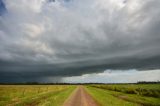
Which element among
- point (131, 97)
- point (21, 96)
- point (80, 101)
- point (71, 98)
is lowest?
point (80, 101)

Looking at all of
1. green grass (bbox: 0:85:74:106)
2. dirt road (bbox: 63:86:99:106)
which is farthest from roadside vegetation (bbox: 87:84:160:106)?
green grass (bbox: 0:85:74:106)

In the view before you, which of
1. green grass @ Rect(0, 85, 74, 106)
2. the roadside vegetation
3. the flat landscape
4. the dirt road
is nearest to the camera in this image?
the dirt road

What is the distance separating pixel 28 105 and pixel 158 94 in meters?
36.3

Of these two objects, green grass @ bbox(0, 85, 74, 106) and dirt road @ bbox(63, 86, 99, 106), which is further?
green grass @ bbox(0, 85, 74, 106)

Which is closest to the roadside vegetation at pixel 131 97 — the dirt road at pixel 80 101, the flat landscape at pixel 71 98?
the flat landscape at pixel 71 98

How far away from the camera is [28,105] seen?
2636cm

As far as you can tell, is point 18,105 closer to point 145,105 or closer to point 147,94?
point 145,105

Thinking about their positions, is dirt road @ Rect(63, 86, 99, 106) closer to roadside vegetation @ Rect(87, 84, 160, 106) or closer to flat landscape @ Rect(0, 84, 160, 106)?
flat landscape @ Rect(0, 84, 160, 106)

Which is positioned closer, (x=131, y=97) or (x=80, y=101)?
(x=80, y=101)

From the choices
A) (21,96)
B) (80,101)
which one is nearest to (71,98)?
(80,101)

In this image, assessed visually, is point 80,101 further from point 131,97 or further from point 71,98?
point 131,97

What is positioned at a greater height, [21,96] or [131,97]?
[21,96]

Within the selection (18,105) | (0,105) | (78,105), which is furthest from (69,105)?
(0,105)

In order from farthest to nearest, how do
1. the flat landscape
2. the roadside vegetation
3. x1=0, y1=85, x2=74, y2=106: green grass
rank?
the roadside vegetation → the flat landscape → x1=0, y1=85, x2=74, y2=106: green grass
